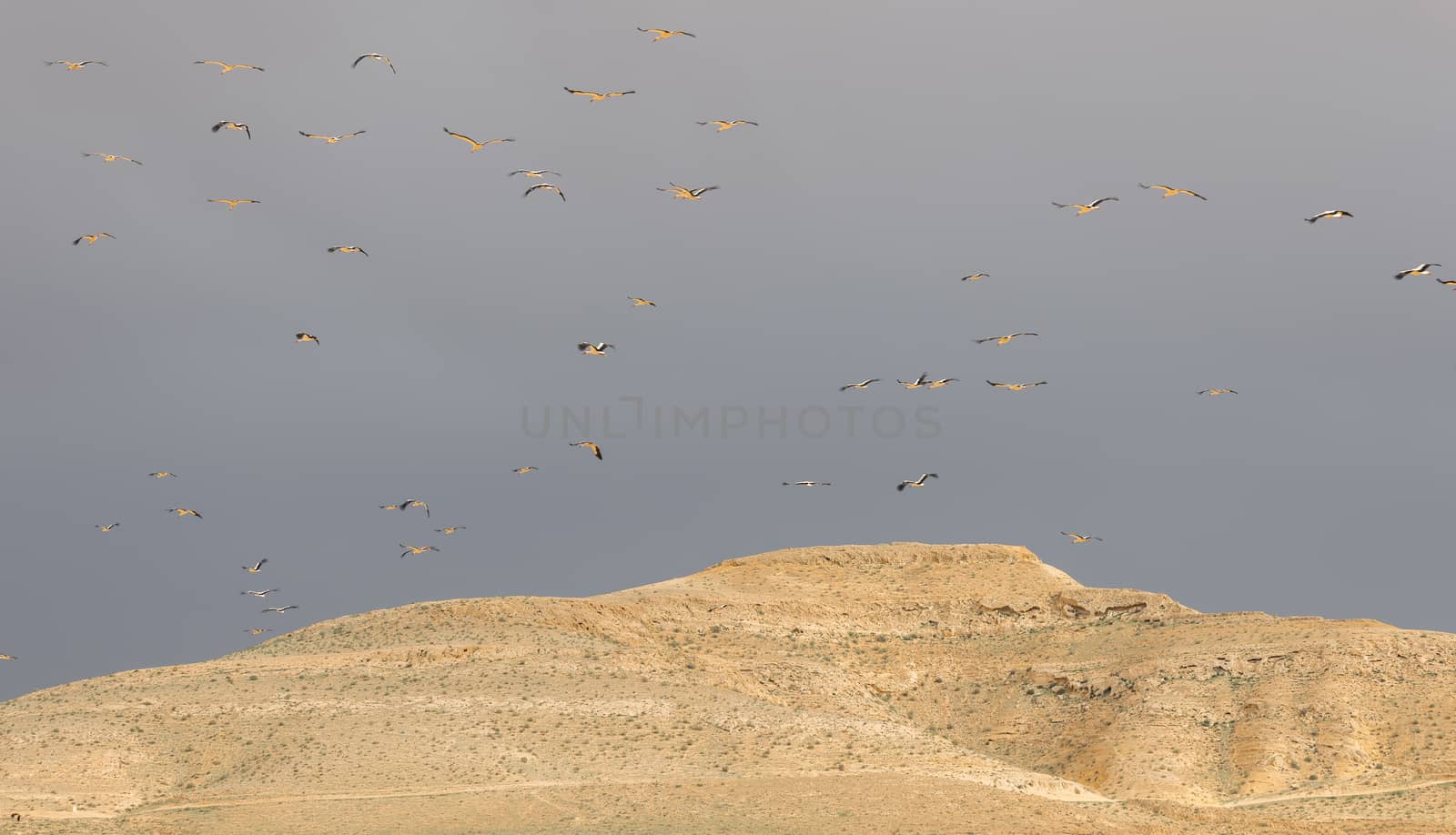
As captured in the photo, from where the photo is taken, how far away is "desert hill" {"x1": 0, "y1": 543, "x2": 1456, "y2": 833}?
45.2 meters

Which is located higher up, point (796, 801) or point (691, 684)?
point (796, 801)

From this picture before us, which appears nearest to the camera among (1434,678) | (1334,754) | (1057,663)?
(1334,754)

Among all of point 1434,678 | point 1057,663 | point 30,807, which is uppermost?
point 30,807

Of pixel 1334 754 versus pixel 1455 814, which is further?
pixel 1334 754

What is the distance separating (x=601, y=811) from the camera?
145 ft

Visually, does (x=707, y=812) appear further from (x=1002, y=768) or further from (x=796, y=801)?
(x=1002, y=768)

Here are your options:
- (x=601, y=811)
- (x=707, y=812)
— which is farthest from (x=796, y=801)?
(x=601, y=811)

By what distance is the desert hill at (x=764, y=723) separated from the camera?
45.2 metres

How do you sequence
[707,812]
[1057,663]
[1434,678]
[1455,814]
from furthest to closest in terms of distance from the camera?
1. [1057,663]
2. [1434,678]
3. [1455,814]
4. [707,812]

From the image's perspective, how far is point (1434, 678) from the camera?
60.3 meters

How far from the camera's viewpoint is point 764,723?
172 feet

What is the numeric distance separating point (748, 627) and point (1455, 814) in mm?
33163

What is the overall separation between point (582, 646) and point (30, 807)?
928 inches

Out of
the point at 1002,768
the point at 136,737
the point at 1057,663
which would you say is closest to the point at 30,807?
the point at 136,737
